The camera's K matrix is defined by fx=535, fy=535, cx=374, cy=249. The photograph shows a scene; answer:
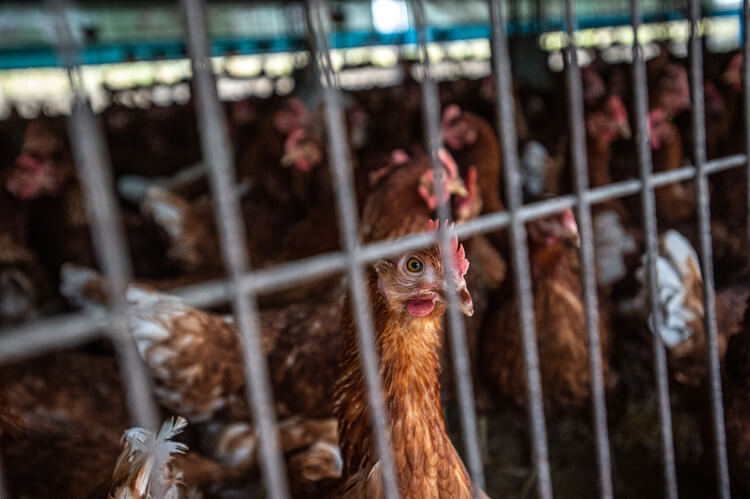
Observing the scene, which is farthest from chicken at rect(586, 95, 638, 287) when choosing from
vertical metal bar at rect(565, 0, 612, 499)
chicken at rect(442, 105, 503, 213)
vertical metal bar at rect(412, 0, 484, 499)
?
vertical metal bar at rect(412, 0, 484, 499)

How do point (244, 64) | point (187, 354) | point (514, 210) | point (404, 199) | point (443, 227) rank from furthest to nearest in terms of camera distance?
point (244, 64), point (404, 199), point (187, 354), point (514, 210), point (443, 227)

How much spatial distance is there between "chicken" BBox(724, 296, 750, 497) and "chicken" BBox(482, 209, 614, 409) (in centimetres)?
50

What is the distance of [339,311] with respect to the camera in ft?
7.16

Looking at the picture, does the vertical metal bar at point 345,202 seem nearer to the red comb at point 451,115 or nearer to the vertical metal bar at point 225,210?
the vertical metal bar at point 225,210

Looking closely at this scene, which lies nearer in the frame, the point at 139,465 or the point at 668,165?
the point at 139,465

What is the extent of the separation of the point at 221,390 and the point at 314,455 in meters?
0.59

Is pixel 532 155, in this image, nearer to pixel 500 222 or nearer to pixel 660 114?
pixel 660 114

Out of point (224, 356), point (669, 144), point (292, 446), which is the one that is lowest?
point (292, 446)

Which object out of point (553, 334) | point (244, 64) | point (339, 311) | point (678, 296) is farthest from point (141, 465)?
point (244, 64)

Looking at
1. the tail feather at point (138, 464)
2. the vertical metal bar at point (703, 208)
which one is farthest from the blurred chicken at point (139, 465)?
the vertical metal bar at point (703, 208)

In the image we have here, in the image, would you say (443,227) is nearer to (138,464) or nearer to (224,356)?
(138,464)

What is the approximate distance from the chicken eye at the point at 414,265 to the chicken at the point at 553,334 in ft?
3.63

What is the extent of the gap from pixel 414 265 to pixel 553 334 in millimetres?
1201

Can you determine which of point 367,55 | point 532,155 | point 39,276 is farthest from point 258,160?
point 367,55
